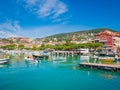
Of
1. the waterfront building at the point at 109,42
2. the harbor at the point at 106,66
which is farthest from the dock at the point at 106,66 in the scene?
the waterfront building at the point at 109,42

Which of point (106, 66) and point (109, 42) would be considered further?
point (109, 42)

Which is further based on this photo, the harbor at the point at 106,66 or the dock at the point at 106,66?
the dock at the point at 106,66

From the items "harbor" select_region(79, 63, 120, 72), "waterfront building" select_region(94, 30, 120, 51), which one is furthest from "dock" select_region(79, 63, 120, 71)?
"waterfront building" select_region(94, 30, 120, 51)

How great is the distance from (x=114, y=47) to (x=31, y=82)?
91745 mm

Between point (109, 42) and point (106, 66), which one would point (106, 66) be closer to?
point (106, 66)

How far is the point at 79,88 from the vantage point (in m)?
36.1

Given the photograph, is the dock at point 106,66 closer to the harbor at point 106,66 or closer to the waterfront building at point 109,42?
the harbor at point 106,66

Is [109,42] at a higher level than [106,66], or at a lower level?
higher

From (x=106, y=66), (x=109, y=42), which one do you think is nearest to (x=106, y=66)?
(x=106, y=66)

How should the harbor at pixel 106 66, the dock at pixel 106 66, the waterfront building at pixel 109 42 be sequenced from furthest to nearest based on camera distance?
the waterfront building at pixel 109 42 < the dock at pixel 106 66 < the harbor at pixel 106 66

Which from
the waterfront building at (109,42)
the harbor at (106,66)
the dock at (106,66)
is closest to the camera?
the harbor at (106,66)

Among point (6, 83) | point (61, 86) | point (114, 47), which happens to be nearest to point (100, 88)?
point (61, 86)

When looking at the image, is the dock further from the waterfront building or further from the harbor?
the waterfront building

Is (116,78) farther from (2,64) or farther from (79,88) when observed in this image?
(2,64)
